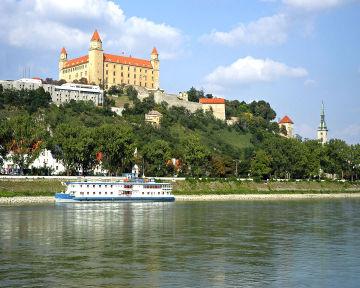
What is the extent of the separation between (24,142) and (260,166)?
36.0 m

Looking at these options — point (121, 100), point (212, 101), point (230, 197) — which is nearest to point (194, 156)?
point (230, 197)

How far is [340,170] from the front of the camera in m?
104

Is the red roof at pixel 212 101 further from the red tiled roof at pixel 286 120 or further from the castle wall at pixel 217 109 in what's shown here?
the red tiled roof at pixel 286 120

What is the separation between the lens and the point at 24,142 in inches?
2778

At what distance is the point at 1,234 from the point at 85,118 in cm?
7738

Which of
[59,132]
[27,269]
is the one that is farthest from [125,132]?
[27,269]

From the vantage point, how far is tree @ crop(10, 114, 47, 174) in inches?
2766

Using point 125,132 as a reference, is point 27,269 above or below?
below

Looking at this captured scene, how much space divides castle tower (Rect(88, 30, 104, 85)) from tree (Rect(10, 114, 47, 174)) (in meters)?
67.5

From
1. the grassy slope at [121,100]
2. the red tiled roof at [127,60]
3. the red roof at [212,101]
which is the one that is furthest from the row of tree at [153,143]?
the red tiled roof at [127,60]

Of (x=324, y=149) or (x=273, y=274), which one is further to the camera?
(x=324, y=149)

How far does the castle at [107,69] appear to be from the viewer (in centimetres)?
14000

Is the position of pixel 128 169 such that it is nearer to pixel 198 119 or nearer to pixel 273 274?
pixel 198 119

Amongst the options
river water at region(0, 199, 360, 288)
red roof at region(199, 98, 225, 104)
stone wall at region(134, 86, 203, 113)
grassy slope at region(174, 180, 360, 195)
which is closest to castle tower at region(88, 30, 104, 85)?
stone wall at region(134, 86, 203, 113)
